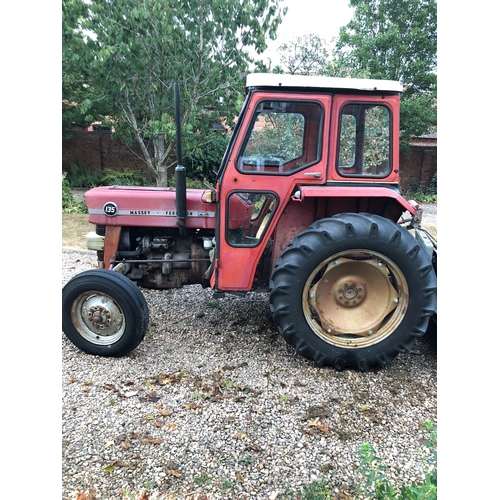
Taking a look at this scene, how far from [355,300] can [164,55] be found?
6.63m

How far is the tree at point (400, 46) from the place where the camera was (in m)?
11.5

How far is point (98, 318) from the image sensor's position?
3182mm

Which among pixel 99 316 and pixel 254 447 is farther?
pixel 99 316

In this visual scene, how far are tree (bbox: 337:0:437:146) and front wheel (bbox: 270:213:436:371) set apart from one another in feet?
31.5

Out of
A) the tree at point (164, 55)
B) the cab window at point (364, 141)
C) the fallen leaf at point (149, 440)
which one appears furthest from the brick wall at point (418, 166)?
the fallen leaf at point (149, 440)

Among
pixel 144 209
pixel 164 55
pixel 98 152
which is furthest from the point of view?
pixel 98 152

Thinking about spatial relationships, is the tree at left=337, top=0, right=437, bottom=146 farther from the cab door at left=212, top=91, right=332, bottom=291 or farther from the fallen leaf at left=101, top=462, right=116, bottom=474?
the fallen leaf at left=101, top=462, right=116, bottom=474

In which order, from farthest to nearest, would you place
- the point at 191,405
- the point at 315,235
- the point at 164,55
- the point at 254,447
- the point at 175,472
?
the point at 164,55
the point at 315,235
the point at 191,405
the point at 254,447
the point at 175,472

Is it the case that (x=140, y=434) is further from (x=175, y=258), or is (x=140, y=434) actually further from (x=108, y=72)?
(x=108, y=72)

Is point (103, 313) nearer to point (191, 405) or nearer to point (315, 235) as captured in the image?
point (191, 405)

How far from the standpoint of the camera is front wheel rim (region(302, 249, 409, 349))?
302 centimetres

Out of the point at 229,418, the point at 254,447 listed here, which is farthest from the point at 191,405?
the point at 254,447

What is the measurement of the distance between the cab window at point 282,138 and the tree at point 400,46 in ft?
30.2

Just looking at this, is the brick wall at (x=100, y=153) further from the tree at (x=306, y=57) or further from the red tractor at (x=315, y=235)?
the red tractor at (x=315, y=235)
